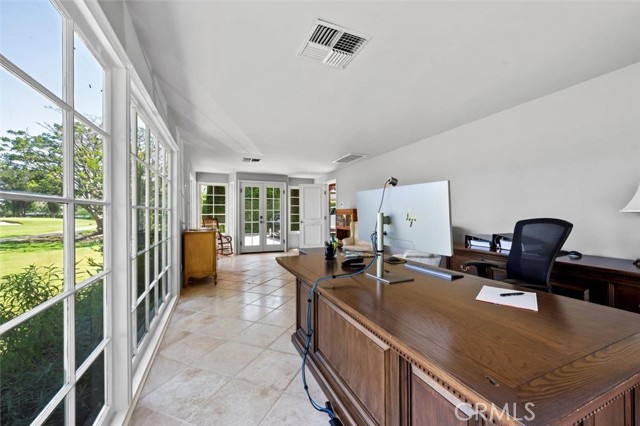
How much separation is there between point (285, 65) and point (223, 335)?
8.06 feet

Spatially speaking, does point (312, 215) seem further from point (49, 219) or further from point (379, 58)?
point (49, 219)

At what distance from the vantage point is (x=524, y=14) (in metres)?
1.59

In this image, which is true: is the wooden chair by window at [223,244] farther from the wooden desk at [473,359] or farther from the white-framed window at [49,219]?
the wooden desk at [473,359]

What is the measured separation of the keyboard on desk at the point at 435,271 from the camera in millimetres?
1612

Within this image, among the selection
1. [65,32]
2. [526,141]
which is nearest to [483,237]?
[526,141]

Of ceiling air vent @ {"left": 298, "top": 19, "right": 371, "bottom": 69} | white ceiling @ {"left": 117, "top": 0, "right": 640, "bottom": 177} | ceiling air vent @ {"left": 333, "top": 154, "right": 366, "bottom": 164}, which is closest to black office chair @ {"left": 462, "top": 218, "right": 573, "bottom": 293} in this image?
white ceiling @ {"left": 117, "top": 0, "right": 640, "bottom": 177}

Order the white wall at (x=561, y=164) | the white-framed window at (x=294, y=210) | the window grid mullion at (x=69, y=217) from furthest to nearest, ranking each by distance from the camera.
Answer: the white-framed window at (x=294, y=210)
the white wall at (x=561, y=164)
the window grid mullion at (x=69, y=217)

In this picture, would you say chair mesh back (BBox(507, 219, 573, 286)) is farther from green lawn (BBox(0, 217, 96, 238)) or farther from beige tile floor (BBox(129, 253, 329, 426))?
green lawn (BBox(0, 217, 96, 238))

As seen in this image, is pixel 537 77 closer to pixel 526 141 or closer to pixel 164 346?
pixel 526 141

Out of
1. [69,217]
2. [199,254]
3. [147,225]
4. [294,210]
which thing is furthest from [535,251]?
[294,210]

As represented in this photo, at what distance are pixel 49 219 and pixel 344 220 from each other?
5.73 metres

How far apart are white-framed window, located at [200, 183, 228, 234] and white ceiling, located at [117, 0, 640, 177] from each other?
427cm

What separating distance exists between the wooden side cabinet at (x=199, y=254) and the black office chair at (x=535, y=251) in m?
3.72

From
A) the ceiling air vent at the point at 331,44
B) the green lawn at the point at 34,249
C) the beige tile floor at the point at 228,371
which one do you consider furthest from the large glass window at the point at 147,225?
the ceiling air vent at the point at 331,44
